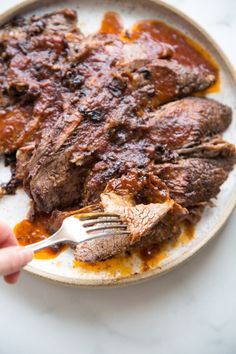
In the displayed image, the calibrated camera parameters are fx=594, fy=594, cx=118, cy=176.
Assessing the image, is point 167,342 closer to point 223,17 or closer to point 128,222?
point 128,222

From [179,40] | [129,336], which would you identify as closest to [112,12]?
[179,40]

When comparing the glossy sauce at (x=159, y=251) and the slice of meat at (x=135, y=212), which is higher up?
the slice of meat at (x=135, y=212)

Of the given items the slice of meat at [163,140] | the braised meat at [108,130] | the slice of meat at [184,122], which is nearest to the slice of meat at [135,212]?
the braised meat at [108,130]

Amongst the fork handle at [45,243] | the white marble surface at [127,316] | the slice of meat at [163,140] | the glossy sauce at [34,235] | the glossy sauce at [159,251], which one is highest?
the slice of meat at [163,140]

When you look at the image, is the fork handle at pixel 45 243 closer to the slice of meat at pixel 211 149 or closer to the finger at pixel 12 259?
the finger at pixel 12 259

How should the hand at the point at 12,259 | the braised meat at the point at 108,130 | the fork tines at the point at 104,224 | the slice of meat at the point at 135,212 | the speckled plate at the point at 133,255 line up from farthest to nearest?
the speckled plate at the point at 133,255 < the braised meat at the point at 108,130 < the slice of meat at the point at 135,212 < the fork tines at the point at 104,224 < the hand at the point at 12,259

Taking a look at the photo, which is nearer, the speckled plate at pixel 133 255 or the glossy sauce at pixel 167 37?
the speckled plate at pixel 133 255

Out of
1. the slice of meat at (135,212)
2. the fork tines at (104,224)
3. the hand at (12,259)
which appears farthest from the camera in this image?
the slice of meat at (135,212)

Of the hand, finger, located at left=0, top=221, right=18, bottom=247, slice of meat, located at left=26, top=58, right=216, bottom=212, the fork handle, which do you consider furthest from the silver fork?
slice of meat, located at left=26, top=58, right=216, bottom=212
